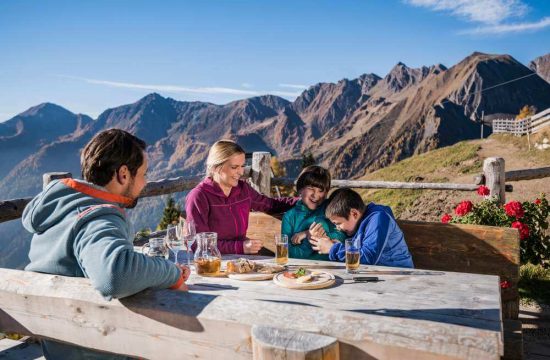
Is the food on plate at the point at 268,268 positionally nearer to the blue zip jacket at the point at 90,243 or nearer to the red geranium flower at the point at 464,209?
the blue zip jacket at the point at 90,243

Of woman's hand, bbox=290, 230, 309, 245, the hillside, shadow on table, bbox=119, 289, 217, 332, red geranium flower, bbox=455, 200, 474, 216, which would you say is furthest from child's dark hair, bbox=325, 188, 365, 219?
the hillside

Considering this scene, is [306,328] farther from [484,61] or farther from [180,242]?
[484,61]

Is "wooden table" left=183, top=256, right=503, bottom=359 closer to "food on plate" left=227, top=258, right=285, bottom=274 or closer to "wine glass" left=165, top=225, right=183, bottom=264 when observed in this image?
"food on plate" left=227, top=258, right=285, bottom=274

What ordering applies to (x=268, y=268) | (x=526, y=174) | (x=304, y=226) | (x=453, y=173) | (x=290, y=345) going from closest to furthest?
(x=290, y=345), (x=268, y=268), (x=304, y=226), (x=526, y=174), (x=453, y=173)

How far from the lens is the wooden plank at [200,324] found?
2.99 feet

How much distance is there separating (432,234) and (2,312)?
279 centimetres

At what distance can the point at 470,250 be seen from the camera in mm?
3146

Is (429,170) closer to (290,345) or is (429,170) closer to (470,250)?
(470,250)

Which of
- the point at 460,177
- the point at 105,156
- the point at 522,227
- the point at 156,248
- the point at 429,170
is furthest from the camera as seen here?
the point at 429,170

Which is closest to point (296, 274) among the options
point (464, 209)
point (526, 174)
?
point (464, 209)

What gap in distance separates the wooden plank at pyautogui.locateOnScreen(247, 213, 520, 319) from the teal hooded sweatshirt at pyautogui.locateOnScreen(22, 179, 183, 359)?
2.25 metres

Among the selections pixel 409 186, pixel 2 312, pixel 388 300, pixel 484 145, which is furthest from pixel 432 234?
pixel 484 145

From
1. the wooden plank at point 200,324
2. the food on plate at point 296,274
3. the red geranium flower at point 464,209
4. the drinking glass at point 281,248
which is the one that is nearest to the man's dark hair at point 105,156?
the wooden plank at point 200,324

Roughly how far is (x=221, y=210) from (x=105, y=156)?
1.79 meters
